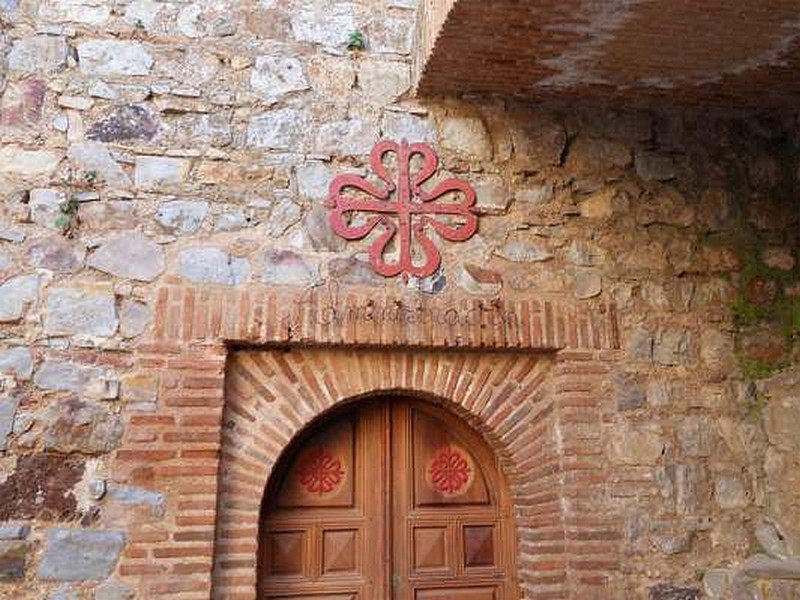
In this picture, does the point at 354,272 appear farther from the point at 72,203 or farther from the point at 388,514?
the point at 72,203

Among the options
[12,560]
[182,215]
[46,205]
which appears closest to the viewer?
[12,560]

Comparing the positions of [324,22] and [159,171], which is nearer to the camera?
[159,171]

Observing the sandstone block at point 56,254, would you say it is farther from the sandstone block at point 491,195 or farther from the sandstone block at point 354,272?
the sandstone block at point 491,195

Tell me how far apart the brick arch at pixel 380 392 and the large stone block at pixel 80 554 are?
422 millimetres

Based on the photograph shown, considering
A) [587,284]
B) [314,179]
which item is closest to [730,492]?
[587,284]

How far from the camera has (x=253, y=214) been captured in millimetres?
3584

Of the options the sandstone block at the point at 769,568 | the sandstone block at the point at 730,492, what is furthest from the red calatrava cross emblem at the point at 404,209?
the sandstone block at the point at 769,568

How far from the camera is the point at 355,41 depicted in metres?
3.90

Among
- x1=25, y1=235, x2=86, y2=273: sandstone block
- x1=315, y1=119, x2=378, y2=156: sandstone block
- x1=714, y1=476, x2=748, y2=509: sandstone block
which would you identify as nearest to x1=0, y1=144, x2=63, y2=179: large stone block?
x1=25, y1=235, x2=86, y2=273: sandstone block

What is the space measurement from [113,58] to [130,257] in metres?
0.97

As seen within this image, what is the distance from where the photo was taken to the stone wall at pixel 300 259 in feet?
10.6

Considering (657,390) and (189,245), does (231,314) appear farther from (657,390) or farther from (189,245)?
(657,390)

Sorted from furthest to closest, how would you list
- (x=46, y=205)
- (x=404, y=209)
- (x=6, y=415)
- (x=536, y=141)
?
(x=536, y=141), (x=404, y=209), (x=46, y=205), (x=6, y=415)

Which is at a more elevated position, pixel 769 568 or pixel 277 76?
pixel 277 76
